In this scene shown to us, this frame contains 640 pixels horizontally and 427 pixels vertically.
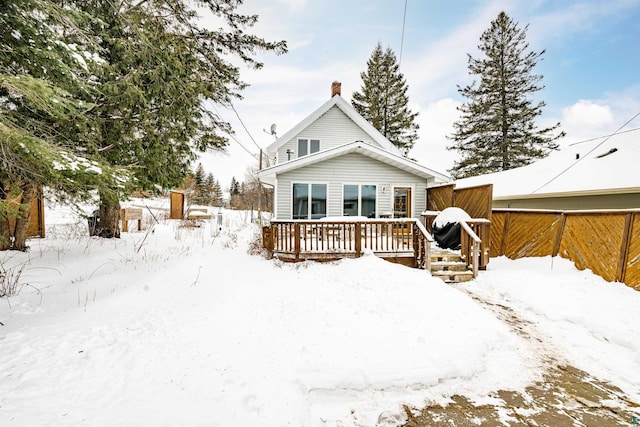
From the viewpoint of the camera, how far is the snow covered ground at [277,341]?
7.50ft

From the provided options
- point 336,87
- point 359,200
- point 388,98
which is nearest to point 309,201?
point 359,200

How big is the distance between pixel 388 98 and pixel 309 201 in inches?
654

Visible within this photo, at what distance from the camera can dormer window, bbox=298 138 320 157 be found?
1208 cm

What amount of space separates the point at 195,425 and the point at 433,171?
9.78m

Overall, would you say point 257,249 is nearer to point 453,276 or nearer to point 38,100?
point 453,276

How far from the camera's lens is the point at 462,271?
6.58 metres

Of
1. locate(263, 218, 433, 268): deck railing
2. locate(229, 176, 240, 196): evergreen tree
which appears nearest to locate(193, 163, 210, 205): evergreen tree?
locate(229, 176, 240, 196): evergreen tree

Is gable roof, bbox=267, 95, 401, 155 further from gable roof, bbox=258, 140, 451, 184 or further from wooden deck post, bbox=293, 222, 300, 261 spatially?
wooden deck post, bbox=293, 222, 300, 261

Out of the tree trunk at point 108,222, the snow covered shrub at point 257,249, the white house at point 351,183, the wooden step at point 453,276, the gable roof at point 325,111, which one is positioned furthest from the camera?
the gable roof at point 325,111

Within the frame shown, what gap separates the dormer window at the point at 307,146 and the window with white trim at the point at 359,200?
330cm

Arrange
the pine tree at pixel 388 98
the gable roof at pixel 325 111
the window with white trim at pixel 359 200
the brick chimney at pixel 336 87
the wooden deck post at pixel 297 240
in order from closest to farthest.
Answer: the wooden deck post at pixel 297 240
the window with white trim at pixel 359 200
the gable roof at pixel 325 111
the brick chimney at pixel 336 87
the pine tree at pixel 388 98

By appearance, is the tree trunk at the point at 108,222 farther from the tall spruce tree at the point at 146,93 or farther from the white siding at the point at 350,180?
the white siding at the point at 350,180

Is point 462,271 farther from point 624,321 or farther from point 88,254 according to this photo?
point 88,254

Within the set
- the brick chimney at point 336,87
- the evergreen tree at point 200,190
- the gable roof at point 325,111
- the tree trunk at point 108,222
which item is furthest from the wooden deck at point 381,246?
the evergreen tree at point 200,190
